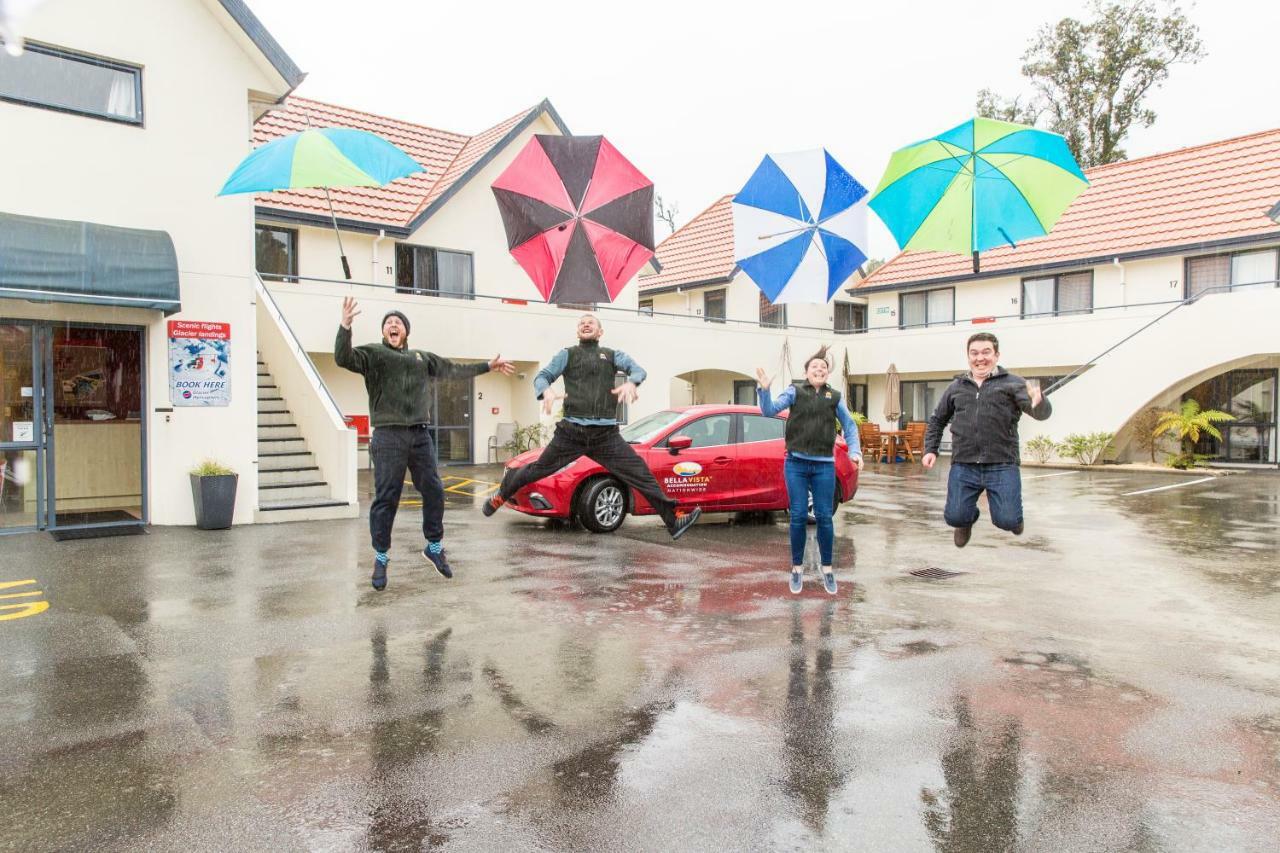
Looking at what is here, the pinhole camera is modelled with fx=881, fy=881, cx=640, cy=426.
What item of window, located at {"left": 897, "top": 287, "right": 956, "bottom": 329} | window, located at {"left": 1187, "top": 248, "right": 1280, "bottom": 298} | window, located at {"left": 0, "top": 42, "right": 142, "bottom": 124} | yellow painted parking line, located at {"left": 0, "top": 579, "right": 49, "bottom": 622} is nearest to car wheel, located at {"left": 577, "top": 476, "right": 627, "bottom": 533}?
yellow painted parking line, located at {"left": 0, "top": 579, "right": 49, "bottom": 622}

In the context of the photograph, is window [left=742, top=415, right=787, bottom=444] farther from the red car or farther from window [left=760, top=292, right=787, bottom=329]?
window [left=760, top=292, right=787, bottom=329]

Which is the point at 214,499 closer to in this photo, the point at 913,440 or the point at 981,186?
the point at 981,186

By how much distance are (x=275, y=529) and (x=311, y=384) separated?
291 cm

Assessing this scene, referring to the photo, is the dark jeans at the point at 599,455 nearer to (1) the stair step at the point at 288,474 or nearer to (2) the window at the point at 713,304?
(1) the stair step at the point at 288,474

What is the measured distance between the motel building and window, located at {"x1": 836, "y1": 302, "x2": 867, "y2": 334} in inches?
3.6

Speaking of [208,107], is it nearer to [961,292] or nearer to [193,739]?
[193,739]

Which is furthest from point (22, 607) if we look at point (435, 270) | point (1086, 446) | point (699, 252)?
point (699, 252)

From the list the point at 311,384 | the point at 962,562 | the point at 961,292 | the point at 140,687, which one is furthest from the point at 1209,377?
the point at 140,687

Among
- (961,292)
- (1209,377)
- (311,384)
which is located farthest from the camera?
(961,292)

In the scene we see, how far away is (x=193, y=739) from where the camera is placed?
155 inches

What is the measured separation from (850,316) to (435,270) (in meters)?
15.3

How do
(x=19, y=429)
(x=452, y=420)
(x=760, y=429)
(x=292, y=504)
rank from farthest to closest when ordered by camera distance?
1. (x=452, y=420)
2. (x=292, y=504)
3. (x=760, y=429)
4. (x=19, y=429)

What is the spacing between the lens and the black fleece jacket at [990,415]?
21.2 feet

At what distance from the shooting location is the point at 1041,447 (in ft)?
74.3
